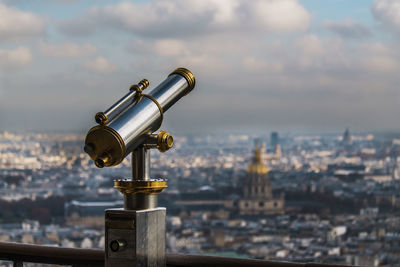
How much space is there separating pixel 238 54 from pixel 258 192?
10.6 meters

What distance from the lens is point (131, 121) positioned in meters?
1.21

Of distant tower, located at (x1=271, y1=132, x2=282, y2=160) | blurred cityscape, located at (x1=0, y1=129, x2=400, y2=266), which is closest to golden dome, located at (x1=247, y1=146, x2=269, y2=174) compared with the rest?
blurred cityscape, located at (x1=0, y1=129, x2=400, y2=266)

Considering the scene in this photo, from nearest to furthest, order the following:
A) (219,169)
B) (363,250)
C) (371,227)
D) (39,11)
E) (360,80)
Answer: (363,250), (371,227), (219,169), (39,11), (360,80)

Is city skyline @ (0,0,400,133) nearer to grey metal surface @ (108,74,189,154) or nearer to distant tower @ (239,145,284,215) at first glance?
distant tower @ (239,145,284,215)

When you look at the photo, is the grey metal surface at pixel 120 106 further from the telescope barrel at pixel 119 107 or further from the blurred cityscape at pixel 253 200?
the blurred cityscape at pixel 253 200

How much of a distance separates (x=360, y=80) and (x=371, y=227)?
39.7 ft

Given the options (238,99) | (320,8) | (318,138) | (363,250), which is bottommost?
(363,250)

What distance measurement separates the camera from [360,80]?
30219 mm

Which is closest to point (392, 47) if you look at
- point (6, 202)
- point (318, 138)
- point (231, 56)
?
point (231, 56)

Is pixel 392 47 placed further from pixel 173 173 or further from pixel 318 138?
pixel 173 173

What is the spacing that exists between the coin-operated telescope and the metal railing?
0.09 m

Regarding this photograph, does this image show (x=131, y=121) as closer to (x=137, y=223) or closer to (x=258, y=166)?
(x=137, y=223)

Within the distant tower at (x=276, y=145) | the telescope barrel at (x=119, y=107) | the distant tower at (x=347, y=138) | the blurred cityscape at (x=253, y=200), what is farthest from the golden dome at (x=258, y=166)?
the telescope barrel at (x=119, y=107)

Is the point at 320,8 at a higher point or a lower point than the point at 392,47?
higher
